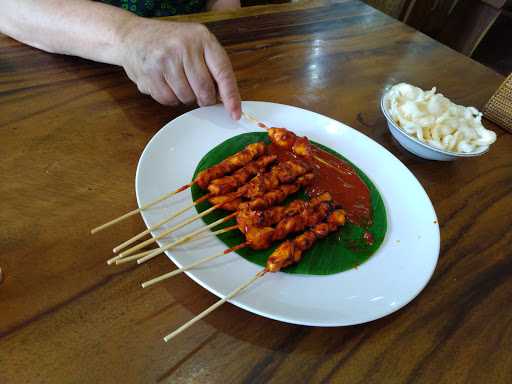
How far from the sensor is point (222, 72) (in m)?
1.84

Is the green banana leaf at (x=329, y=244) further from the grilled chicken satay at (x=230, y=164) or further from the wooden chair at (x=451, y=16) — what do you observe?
the wooden chair at (x=451, y=16)

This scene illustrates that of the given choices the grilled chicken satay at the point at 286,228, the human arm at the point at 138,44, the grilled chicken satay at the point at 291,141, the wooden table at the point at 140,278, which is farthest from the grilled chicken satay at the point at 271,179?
the wooden table at the point at 140,278

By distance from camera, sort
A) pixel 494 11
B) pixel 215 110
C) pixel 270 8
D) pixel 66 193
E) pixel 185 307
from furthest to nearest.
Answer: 1. pixel 494 11
2. pixel 270 8
3. pixel 215 110
4. pixel 66 193
5. pixel 185 307

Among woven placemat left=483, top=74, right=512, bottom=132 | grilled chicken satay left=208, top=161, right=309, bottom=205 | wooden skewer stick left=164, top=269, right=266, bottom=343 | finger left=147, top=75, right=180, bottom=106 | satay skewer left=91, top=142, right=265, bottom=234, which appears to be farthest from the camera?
woven placemat left=483, top=74, right=512, bottom=132

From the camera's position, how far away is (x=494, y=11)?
613cm

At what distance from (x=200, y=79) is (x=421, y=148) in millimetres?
1358

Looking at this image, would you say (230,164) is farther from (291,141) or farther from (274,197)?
(291,141)

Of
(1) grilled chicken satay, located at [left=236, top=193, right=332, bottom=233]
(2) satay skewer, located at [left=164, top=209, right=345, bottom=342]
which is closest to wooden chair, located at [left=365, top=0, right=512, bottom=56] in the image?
(1) grilled chicken satay, located at [left=236, top=193, right=332, bottom=233]

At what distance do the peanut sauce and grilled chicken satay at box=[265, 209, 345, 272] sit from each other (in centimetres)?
13

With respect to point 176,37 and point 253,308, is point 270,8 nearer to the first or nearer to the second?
point 176,37

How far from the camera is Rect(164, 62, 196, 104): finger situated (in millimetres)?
1807

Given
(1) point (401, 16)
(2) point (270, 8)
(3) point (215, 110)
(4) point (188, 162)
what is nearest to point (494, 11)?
A: (1) point (401, 16)

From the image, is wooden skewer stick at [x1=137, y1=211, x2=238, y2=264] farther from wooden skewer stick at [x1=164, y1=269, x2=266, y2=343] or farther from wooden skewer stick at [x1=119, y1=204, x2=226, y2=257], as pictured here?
wooden skewer stick at [x1=164, y1=269, x2=266, y2=343]

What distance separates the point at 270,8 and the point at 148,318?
2.94 meters
